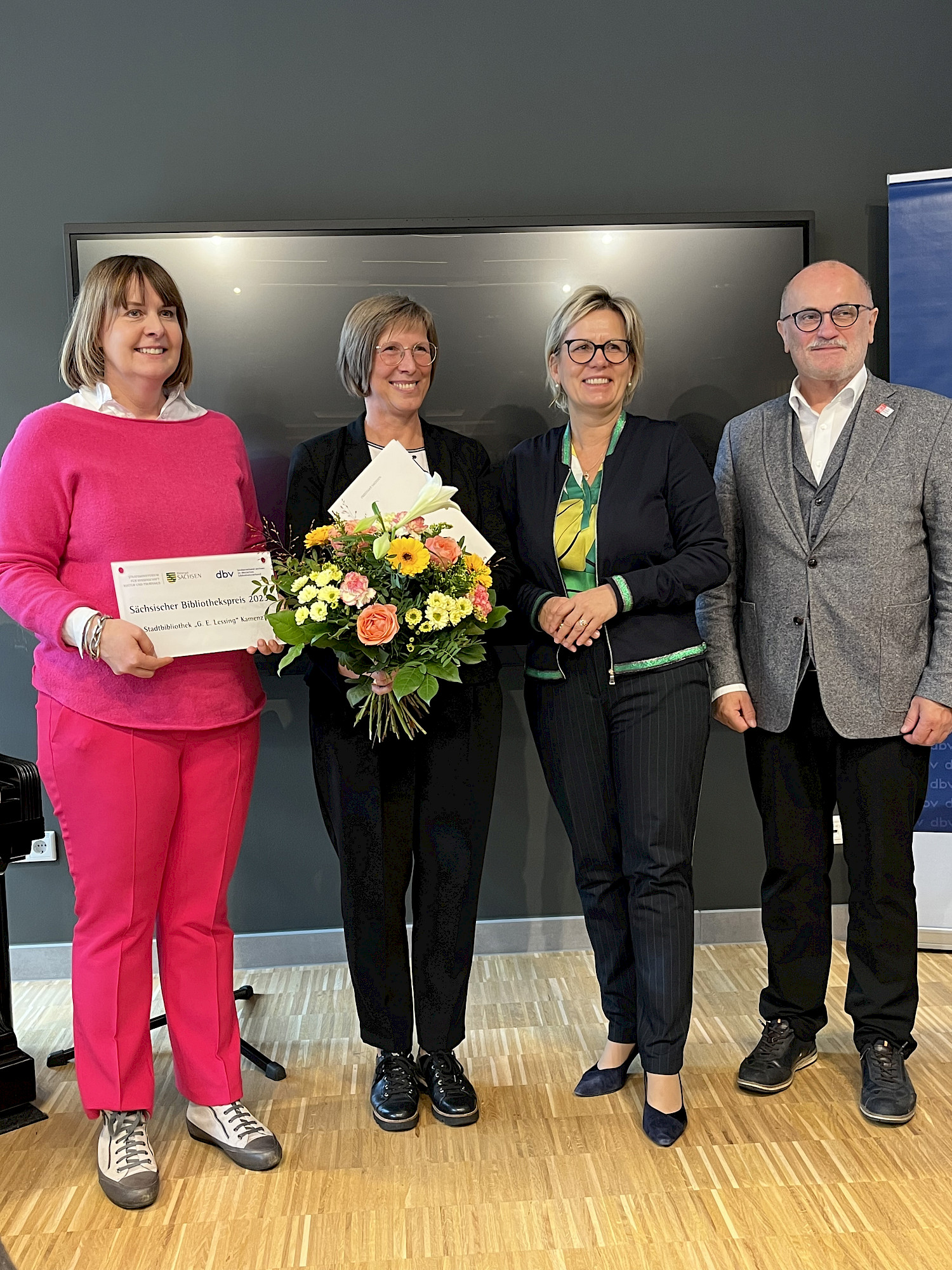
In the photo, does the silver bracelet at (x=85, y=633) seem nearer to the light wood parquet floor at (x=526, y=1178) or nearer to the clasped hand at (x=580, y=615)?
the clasped hand at (x=580, y=615)

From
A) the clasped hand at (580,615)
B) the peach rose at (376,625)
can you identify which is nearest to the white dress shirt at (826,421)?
the clasped hand at (580,615)

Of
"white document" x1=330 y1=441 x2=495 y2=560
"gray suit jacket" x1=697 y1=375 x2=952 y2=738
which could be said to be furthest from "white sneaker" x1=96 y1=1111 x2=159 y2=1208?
"gray suit jacket" x1=697 y1=375 x2=952 y2=738

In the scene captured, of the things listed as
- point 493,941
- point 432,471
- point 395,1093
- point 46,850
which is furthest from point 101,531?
point 493,941

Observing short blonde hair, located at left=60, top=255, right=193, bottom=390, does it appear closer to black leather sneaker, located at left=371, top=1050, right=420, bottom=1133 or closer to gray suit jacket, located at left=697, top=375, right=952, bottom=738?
gray suit jacket, located at left=697, top=375, right=952, bottom=738

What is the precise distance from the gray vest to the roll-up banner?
1008 millimetres

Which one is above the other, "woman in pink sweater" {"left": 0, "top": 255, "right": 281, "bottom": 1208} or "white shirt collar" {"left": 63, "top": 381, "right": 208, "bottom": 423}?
"white shirt collar" {"left": 63, "top": 381, "right": 208, "bottom": 423}

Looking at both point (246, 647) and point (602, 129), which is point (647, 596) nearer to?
point (246, 647)

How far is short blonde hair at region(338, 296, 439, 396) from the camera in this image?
2369mm

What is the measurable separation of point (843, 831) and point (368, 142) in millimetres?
2470

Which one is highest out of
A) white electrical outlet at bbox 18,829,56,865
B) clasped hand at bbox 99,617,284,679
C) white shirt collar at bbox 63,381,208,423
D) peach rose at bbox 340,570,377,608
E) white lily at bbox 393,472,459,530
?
white shirt collar at bbox 63,381,208,423

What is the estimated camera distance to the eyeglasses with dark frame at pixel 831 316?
239 cm

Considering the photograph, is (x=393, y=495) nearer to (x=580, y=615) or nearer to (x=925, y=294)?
(x=580, y=615)

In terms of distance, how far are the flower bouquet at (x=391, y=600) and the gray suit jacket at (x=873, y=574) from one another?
0.77 meters

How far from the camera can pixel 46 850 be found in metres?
3.32
